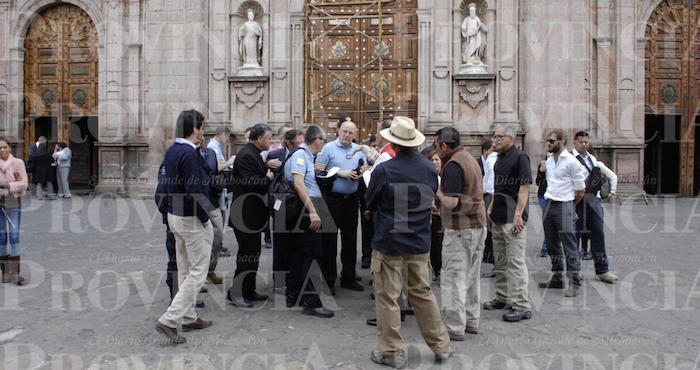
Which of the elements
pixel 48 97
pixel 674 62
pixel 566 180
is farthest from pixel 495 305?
pixel 48 97

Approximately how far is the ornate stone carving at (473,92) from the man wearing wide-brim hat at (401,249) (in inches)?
431

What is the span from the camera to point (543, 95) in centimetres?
1486

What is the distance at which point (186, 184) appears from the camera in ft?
16.4

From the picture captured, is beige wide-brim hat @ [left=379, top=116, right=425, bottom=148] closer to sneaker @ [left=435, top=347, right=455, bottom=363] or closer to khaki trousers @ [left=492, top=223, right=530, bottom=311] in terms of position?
sneaker @ [left=435, top=347, right=455, bottom=363]

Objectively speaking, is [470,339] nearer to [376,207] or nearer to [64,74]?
[376,207]

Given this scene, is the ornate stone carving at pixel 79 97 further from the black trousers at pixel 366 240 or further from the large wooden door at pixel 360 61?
the black trousers at pixel 366 240

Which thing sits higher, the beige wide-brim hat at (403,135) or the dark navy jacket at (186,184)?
the beige wide-brim hat at (403,135)

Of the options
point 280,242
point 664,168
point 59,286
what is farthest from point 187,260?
point 664,168

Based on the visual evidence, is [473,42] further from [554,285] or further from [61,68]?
[61,68]

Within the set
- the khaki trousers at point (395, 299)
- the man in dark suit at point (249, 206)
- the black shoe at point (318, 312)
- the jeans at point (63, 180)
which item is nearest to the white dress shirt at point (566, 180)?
the khaki trousers at point (395, 299)

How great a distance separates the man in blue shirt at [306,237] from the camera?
5758mm

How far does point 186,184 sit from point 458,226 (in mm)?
2473

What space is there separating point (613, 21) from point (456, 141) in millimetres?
12620

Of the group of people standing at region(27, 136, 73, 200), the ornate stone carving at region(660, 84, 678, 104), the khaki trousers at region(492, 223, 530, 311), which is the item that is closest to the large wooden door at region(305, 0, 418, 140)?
the ornate stone carving at region(660, 84, 678, 104)
